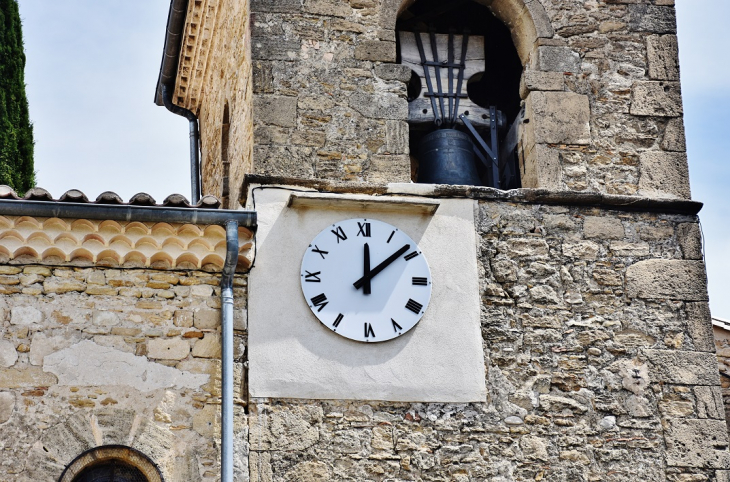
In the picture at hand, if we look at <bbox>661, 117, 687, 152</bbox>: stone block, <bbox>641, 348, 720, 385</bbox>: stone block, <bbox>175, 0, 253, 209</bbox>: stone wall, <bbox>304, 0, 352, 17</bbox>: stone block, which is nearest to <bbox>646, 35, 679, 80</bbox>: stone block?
<bbox>661, 117, 687, 152</bbox>: stone block

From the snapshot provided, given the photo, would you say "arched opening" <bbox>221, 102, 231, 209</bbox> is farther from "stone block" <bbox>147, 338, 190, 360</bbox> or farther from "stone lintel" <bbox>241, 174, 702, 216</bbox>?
"stone block" <bbox>147, 338, 190, 360</bbox>

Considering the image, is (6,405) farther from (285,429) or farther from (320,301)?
(320,301)

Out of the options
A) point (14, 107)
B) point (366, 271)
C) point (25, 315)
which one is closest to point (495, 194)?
point (366, 271)

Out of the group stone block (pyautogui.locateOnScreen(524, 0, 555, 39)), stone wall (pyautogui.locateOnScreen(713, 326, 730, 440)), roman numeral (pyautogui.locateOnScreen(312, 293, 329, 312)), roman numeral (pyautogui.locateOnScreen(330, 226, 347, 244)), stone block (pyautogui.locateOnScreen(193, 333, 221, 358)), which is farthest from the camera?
stone wall (pyautogui.locateOnScreen(713, 326, 730, 440))

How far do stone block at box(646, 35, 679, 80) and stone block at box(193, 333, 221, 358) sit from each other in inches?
136

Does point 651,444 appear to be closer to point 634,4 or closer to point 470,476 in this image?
point 470,476

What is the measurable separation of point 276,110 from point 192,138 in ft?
12.0

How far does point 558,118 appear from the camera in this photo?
322 inches

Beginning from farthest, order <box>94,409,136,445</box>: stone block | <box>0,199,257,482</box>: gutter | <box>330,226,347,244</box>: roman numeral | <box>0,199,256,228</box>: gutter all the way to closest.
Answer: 1. <box>330,226,347,244</box>: roman numeral
2. <box>0,199,256,228</box>: gutter
3. <box>0,199,257,482</box>: gutter
4. <box>94,409,136,445</box>: stone block

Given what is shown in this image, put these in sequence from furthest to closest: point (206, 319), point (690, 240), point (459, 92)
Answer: point (459, 92) → point (690, 240) → point (206, 319)

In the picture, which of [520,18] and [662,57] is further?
[520,18]

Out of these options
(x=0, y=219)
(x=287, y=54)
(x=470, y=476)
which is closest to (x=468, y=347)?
(x=470, y=476)

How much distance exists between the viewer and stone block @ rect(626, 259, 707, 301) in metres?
7.79

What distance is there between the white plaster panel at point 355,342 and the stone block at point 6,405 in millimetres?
1303
